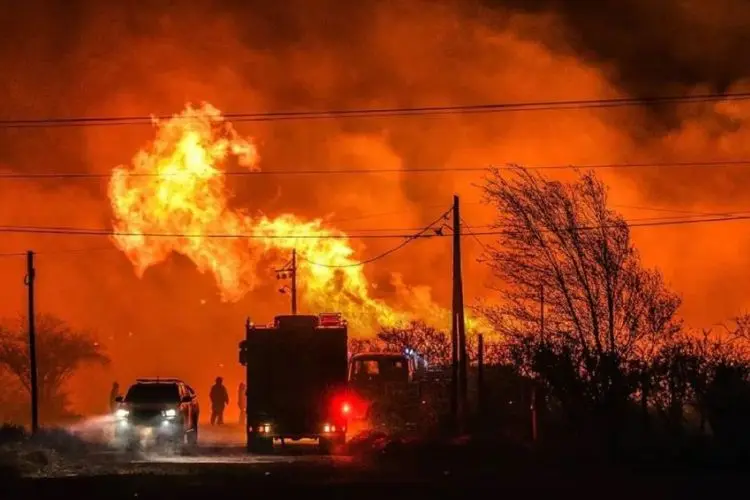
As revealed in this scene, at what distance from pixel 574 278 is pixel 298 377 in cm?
789

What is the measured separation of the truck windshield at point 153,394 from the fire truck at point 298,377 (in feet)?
7.89

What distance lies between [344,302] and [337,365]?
95.5 feet

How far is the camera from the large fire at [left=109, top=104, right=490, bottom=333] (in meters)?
49.8

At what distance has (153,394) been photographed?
2984 centimetres

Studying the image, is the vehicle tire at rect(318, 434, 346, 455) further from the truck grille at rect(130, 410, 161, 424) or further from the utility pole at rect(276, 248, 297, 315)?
the utility pole at rect(276, 248, 297, 315)

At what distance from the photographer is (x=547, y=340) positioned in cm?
2731

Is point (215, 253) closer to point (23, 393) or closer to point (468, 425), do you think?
point (23, 393)

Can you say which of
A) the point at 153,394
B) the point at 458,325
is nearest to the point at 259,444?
the point at 153,394

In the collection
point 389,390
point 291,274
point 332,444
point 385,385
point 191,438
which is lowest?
point 332,444

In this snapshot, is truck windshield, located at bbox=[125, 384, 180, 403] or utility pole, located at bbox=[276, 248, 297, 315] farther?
utility pole, located at bbox=[276, 248, 297, 315]

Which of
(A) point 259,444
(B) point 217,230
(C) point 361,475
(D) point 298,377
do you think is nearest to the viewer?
(C) point 361,475

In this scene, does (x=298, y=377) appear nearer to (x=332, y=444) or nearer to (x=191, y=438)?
(x=332, y=444)

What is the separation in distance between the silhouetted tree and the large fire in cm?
614

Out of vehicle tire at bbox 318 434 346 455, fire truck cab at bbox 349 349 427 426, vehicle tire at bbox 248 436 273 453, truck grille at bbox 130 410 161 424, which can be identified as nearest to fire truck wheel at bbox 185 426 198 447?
truck grille at bbox 130 410 161 424
